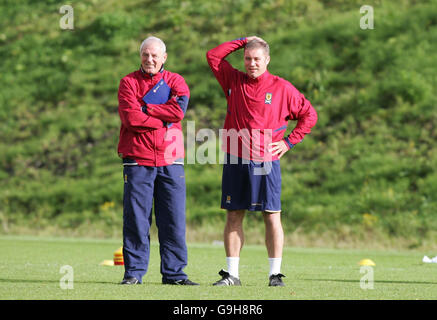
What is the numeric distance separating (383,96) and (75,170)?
8254mm

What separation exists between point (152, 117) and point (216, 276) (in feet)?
7.02

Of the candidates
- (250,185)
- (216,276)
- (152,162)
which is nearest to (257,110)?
(250,185)

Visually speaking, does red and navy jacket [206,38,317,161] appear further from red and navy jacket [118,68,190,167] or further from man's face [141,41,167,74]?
man's face [141,41,167,74]

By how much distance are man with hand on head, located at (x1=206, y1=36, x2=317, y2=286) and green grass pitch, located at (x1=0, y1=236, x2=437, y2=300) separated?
0.44 metres

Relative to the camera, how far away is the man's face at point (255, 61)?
7215 mm

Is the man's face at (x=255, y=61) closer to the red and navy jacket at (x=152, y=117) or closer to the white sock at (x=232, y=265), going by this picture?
the red and navy jacket at (x=152, y=117)

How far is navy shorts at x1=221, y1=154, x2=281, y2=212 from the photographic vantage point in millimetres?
7180

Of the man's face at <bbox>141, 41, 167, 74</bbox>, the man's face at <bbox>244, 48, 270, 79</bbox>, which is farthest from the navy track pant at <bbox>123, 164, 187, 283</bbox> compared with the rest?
the man's face at <bbox>244, 48, 270, 79</bbox>

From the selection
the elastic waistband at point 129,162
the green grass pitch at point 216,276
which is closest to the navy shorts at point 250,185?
the green grass pitch at point 216,276

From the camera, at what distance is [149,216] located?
299 inches

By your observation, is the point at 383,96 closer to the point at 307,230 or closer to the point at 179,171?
the point at 307,230

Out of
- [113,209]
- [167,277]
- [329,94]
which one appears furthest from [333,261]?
[329,94]

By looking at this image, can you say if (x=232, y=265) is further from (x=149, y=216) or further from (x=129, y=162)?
(x=129, y=162)

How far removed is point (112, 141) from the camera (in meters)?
22.9
